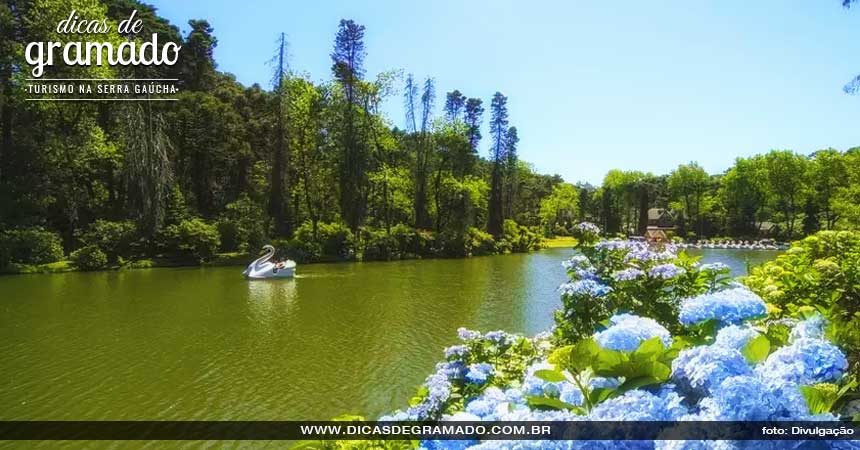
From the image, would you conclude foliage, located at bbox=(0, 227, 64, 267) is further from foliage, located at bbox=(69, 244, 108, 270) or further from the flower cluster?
the flower cluster

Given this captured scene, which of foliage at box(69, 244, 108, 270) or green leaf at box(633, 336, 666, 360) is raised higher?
green leaf at box(633, 336, 666, 360)

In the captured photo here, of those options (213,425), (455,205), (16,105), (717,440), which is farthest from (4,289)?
(455,205)

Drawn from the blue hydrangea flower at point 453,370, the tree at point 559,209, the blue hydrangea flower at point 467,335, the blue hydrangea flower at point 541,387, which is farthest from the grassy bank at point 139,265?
the tree at point 559,209

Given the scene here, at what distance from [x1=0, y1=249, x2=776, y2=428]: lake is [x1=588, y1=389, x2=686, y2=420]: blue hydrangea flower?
621 cm

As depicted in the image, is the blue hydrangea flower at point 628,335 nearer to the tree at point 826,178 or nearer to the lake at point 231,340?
the lake at point 231,340

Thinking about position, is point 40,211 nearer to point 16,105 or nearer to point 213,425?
point 16,105

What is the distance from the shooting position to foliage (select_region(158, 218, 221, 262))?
83.0 feet

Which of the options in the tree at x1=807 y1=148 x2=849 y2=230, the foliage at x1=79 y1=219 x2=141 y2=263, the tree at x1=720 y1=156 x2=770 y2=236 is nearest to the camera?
the foliage at x1=79 y1=219 x2=141 y2=263

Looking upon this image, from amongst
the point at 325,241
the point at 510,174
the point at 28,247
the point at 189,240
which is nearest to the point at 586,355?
the point at 28,247

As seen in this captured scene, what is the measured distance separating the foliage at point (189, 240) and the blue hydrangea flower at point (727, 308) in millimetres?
26320

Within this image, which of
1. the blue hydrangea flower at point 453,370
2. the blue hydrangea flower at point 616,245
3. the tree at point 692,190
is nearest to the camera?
the blue hydrangea flower at point 453,370

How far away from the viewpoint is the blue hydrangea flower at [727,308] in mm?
1990

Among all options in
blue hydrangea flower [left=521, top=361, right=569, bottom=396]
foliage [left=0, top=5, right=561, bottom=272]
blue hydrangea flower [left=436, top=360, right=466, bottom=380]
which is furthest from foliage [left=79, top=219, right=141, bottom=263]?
blue hydrangea flower [left=521, top=361, right=569, bottom=396]

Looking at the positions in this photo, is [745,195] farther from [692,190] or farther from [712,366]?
[712,366]
